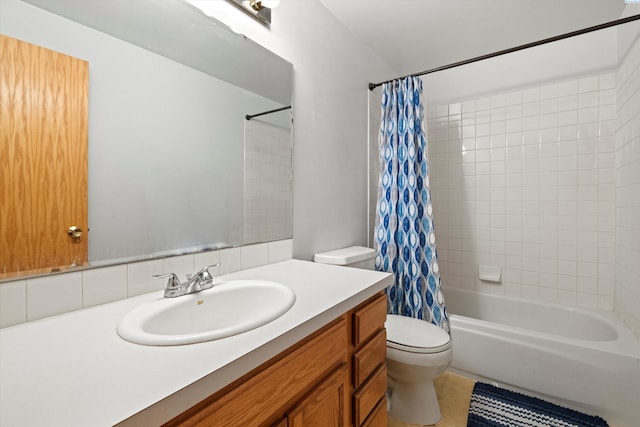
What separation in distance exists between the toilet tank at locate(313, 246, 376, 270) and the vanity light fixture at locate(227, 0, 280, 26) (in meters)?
1.21

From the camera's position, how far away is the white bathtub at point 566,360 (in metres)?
1.42

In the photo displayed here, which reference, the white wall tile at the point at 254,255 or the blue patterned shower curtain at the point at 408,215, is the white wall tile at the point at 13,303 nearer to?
the white wall tile at the point at 254,255

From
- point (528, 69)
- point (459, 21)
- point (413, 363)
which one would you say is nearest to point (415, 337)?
point (413, 363)

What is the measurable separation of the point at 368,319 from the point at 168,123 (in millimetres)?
996

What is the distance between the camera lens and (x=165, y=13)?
3.34 ft

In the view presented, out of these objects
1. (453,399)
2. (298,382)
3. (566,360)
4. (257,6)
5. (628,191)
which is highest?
(257,6)

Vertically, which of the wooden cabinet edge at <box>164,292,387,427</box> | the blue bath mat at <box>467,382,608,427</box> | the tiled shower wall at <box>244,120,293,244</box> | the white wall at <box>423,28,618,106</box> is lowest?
the blue bath mat at <box>467,382,608,427</box>

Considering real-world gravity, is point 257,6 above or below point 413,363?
above

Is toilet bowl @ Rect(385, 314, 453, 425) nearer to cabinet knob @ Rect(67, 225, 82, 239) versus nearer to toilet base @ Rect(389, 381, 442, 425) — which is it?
toilet base @ Rect(389, 381, 442, 425)

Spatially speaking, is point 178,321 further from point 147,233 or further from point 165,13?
point 165,13

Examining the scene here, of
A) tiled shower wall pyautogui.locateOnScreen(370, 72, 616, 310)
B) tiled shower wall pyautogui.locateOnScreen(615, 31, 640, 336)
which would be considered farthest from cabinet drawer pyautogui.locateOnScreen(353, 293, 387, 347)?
tiled shower wall pyautogui.locateOnScreen(615, 31, 640, 336)

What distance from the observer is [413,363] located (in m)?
1.41

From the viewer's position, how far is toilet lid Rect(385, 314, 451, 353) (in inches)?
55.5

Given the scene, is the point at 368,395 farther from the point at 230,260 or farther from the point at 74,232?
the point at 74,232
